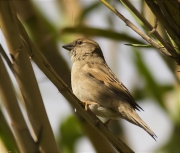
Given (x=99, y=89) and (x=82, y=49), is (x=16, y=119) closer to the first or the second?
(x=99, y=89)

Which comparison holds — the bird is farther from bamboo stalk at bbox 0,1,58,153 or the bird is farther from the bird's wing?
bamboo stalk at bbox 0,1,58,153

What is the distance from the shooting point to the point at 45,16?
3.27 m

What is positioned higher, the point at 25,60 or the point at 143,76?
the point at 25,60

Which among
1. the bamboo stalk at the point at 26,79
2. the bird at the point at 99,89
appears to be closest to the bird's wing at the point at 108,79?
the bird at the point at 99,89

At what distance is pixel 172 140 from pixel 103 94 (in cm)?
152

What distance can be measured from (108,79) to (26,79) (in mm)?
2989

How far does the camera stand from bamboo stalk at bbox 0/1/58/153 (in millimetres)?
1201

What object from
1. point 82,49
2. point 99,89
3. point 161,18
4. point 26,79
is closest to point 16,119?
point 26,79

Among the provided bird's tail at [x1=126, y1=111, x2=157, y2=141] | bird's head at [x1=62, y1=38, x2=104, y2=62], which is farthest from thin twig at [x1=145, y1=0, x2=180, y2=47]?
bird's head at [x1=62, y1=38, x2=104, y2=62]

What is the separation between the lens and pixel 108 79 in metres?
4.18

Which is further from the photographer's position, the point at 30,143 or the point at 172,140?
the point at 172,140

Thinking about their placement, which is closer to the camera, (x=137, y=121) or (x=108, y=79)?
(x=137, y=121)

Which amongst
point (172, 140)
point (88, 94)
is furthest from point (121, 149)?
point (88, 94)

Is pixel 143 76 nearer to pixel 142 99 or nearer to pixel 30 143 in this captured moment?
pixel 142 99
